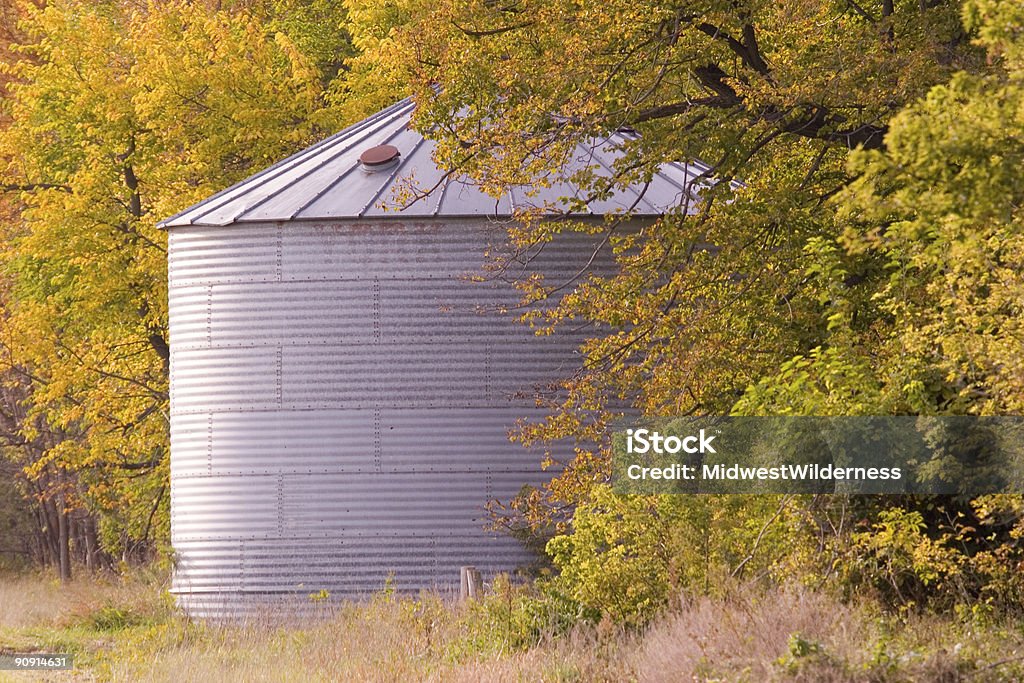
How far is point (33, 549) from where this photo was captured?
33938 millimetres

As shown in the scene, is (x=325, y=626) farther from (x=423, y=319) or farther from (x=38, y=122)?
(x=38, y=122)

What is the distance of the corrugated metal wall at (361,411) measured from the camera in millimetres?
15359

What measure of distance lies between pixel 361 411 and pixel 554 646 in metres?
5.04

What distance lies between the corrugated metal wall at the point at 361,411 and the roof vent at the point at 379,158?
1.49 meters

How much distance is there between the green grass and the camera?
8.34m

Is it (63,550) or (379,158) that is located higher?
(379,158)

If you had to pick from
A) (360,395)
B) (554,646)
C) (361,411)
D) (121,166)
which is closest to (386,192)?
(360,395)

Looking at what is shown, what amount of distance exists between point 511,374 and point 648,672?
21.4ft

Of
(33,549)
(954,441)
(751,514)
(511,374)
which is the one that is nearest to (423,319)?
(511,374)

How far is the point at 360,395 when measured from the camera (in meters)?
15.6

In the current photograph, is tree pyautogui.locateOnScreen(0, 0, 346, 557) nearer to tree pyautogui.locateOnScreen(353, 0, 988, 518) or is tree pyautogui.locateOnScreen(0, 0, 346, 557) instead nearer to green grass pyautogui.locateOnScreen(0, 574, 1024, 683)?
green grass pyautogui.locateOnScreen(0, 574, 1024, 683)

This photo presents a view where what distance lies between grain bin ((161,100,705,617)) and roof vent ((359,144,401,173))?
85 cm

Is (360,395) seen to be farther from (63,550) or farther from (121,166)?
(63,550)

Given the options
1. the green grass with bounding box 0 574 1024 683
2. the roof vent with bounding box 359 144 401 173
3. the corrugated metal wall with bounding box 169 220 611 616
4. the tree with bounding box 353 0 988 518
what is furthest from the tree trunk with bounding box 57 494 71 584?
the tree with bounding box 353 0 988 518
